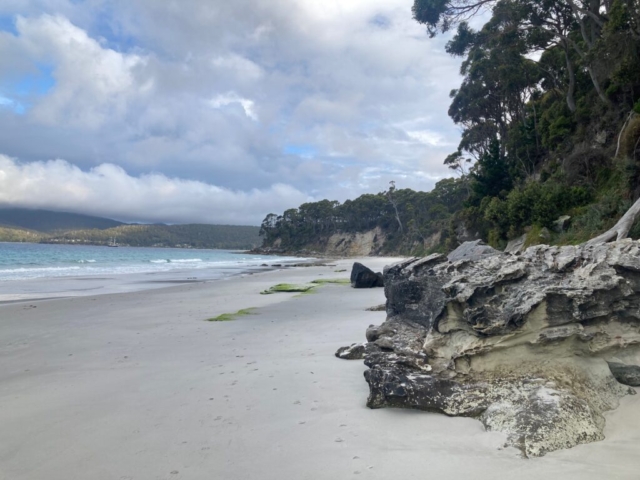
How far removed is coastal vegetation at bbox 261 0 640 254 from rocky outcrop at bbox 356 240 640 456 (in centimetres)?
729

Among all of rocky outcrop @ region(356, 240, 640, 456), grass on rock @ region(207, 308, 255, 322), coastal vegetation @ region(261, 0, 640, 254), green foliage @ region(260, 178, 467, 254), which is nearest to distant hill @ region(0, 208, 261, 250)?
green foliage @ region(260, 178, 467, 254)

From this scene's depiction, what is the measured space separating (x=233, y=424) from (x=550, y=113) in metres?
23.9

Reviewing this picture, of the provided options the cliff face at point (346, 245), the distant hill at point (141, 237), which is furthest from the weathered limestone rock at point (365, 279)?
the distant hill at point (141, 237)

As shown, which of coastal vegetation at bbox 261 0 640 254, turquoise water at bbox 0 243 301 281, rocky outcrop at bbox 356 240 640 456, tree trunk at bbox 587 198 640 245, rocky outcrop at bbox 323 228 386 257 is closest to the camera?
rocky outcrop at bbox 356 240 640 456

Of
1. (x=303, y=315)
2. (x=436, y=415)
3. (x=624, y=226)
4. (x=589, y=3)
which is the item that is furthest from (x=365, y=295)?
(x=589, y=3)

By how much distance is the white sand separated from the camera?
294 cm

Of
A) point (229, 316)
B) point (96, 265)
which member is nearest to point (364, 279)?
point (229, 316)

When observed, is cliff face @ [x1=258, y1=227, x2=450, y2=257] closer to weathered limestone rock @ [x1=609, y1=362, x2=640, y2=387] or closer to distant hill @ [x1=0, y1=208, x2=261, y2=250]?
weathered limestone rock @ [x1=609, y1=362, x2=640, y2=387]

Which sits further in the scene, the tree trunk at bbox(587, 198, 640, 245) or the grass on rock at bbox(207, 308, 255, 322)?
the grass on rock at bbox(207, 308, 255, 322)

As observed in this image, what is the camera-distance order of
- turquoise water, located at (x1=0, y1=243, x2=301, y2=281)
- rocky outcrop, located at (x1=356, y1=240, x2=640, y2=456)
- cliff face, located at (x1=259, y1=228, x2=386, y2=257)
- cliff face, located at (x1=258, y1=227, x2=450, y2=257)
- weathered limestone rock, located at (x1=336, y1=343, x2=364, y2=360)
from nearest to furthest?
1. rocky outcrop, located at (x1=356, y1=240, x2=640, y2=456)
2. weathered limestone rock, located at (x1=336, y1=343, x2=364, y2=360)
3. turquoise water, located at (x1=0, y1=243, x2=301, y2=281)
4. cliff face, located at (x1=258, y1=227, x2=450, y2=257)
5. cliff face, located at (x1=259, y1=228, x2=386, y2=257)

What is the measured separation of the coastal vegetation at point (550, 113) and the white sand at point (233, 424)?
29.4 ft

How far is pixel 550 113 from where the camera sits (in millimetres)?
22078

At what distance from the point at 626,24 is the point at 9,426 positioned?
18857 mm

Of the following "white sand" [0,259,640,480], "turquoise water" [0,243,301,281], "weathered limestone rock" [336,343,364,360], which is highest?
"weathered limestone rock" [336,343,364,360]
